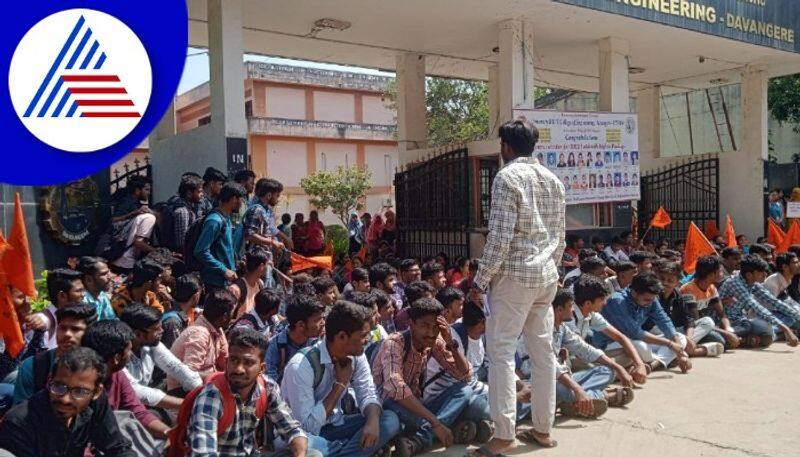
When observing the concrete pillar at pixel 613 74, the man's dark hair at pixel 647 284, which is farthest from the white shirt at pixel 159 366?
the concrete pillar at pixel 613 74

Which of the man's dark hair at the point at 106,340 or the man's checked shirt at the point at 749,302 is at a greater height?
the man's dark hair at the point at 106,340

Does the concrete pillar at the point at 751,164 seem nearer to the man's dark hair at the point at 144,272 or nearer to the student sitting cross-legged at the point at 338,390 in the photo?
the student sitting cross-legged at the point at 338,390

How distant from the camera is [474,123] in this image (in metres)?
21.3

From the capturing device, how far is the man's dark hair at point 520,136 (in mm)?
3748

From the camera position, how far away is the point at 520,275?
3.59m

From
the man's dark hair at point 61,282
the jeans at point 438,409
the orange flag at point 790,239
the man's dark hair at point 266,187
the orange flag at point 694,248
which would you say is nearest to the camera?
the jeans at point 438,409

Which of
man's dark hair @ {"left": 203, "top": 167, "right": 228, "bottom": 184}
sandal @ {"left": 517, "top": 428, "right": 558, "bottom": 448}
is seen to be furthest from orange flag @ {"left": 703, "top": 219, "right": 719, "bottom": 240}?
sandal @ {"left": 517, "top": 428, "right": 558, "bottom": 448}

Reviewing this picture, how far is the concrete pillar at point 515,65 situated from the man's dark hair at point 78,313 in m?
6.49

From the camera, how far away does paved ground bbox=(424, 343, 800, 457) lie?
3826 millimetres

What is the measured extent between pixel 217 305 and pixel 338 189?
20837 millimetres

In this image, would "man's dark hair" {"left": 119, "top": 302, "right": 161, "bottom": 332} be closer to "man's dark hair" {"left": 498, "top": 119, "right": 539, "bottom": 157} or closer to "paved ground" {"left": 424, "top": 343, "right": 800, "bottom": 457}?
"paved ground" {"left": 424, "top": 343, "right": 800, "bottom": 457}

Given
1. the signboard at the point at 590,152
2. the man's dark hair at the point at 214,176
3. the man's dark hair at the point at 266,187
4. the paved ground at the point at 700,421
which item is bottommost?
the paved ground at the point at 700,421

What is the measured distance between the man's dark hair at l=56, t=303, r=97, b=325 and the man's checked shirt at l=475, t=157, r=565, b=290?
190 cm

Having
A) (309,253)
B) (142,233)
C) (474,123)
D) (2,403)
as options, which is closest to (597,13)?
(309,253)
